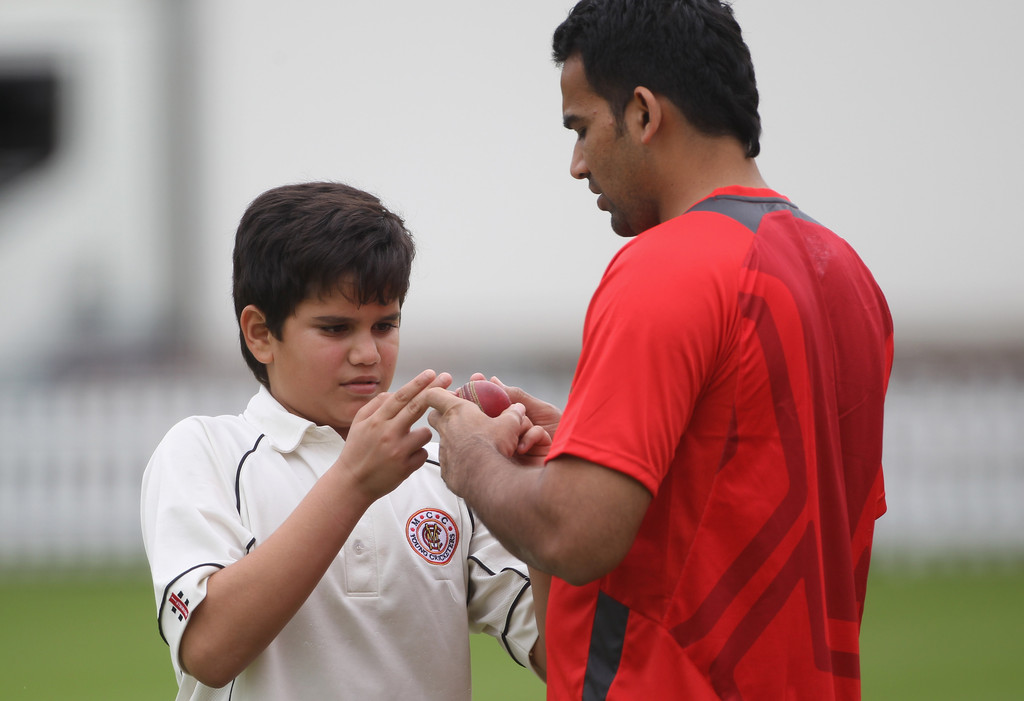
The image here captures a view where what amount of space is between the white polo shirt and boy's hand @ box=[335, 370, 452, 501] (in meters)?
0.23

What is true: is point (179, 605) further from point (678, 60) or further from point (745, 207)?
point (678, 60)

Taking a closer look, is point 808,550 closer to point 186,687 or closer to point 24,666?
point 186,687

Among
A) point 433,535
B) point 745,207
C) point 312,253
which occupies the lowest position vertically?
point 433,535

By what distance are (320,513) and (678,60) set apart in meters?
0.97

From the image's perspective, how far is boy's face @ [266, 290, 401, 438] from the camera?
2086 mm

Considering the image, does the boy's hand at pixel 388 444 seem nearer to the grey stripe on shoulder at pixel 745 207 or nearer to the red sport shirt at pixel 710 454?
the red sport shirt at pixel 710 454

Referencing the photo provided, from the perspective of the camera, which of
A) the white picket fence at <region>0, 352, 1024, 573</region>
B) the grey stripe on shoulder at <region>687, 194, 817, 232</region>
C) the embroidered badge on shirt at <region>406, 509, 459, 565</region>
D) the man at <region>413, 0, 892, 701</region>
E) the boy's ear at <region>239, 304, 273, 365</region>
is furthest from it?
the white picket fence at <region>0, 352, 1024, 573</region>

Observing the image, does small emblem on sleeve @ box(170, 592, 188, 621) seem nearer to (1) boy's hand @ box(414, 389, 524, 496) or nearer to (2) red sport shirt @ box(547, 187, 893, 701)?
(1) boy's hand @ box(414, 389, 524, 496)

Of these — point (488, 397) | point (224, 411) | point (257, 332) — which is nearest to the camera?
point (488, 397)

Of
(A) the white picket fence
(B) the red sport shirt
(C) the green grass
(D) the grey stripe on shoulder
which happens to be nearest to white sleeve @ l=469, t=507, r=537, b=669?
(B) the red sport shirt

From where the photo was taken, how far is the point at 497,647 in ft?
20.9

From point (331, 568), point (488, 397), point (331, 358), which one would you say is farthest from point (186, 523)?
point (488, 397)

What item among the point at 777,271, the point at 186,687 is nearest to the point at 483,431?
the point at 777,271

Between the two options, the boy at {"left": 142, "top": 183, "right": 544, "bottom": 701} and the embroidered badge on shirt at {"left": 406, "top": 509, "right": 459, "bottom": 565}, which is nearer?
the boy at {"left": 142, "top": 183, "right": 544, "bottom": 701}
